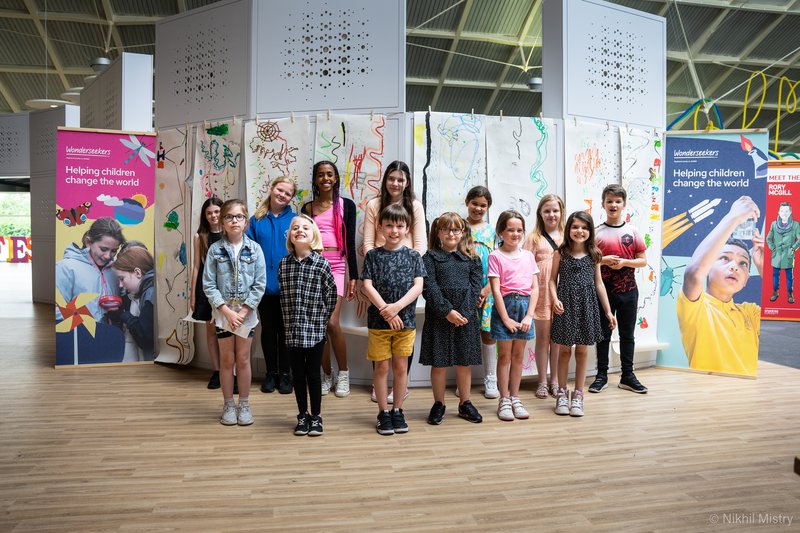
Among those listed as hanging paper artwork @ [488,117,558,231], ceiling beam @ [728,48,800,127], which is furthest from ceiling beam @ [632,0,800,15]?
hanging paper artwork @ [488,117,558,231]

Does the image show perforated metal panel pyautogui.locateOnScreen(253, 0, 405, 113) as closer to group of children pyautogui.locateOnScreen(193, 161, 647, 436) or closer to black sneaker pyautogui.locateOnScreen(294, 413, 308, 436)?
group of children pyautogui.locateOnScreen(193, 161, 647, 436)

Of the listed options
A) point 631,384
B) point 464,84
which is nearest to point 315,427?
point 631,384

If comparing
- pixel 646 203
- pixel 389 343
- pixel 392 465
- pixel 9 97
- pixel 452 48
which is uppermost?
pixel 452 48

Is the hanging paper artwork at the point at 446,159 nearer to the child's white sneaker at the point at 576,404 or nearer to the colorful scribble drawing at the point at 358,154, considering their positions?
the colorful scribble drawing at the point at 358,154

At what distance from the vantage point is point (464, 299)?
10.6ft

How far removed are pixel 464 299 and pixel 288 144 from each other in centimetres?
167

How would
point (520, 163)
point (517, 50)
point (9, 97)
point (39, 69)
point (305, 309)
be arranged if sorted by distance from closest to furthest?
1. point (305, 309)
2. point (520, 163)
3. point (39, 69)
4. point (517, 50)
5. point (9, 97)

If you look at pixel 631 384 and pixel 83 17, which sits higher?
pixel 83 17

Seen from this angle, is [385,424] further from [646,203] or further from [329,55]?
[646,203]

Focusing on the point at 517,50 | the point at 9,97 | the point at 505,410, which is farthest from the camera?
the point at 9,97

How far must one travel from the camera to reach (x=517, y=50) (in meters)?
11.1

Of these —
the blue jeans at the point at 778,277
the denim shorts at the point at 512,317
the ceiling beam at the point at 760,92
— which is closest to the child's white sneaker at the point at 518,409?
the denim shorts at the point at 512,317

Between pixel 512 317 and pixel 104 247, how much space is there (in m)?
3.02

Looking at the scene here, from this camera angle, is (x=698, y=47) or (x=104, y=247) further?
(x=698, y=47)
